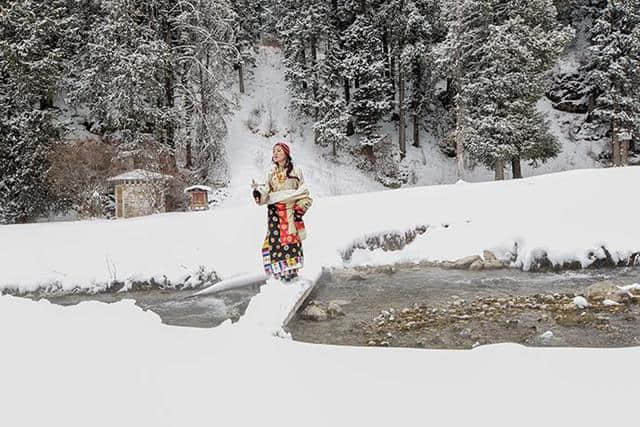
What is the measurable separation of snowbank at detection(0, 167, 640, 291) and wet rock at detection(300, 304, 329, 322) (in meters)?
2.14

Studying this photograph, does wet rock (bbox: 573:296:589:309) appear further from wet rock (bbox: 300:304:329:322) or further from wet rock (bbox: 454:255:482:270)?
wet rock (bbox: 300:304:329:322)

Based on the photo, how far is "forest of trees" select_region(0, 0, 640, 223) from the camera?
17.0 m

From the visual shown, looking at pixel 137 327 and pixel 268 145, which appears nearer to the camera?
pixel 137 327

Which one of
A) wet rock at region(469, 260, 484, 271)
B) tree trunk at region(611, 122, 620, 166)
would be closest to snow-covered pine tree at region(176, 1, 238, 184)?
wet rock at region(469, 260, 484, 271)

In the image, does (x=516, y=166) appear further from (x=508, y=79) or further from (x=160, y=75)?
(x=160, y=75)

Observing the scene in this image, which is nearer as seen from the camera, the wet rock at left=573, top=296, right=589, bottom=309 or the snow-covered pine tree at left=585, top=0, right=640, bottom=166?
the wet rock at left=573, top=296, right=589, bottom=309

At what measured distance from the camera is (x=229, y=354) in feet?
8.70

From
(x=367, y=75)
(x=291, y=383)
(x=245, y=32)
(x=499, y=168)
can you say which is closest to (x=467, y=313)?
(x=291, y=383)

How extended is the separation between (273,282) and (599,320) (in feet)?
13.2

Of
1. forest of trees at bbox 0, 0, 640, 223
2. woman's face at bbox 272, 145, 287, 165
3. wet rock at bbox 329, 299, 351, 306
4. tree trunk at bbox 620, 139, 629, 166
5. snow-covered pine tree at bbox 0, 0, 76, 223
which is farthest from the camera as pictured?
tree trunk at bbox 620, 139, 629, 166

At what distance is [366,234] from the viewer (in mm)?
10273

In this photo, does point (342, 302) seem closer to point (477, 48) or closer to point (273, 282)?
point (273, 282)

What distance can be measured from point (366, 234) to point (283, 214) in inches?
172

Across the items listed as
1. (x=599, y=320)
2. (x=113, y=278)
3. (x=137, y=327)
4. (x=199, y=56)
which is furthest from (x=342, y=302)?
(x=199, y=56)
